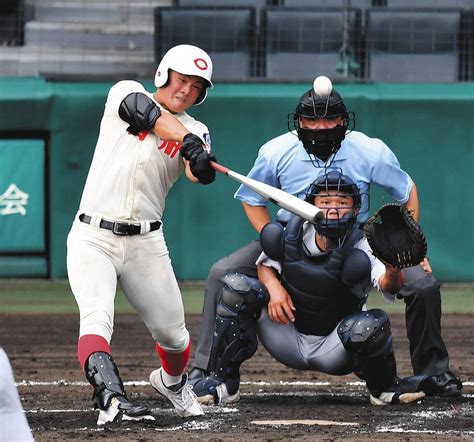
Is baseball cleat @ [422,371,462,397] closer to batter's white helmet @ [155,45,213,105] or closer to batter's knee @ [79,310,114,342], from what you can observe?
batter's knee @ [79,310,114,342]

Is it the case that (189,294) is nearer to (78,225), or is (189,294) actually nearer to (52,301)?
(52,301)

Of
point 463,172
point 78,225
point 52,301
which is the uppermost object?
point 78,225

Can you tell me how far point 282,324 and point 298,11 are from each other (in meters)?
7.03

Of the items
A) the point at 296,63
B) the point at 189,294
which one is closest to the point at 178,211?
the point at 189,294

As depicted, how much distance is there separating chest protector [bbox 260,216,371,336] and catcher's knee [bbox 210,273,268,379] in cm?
17

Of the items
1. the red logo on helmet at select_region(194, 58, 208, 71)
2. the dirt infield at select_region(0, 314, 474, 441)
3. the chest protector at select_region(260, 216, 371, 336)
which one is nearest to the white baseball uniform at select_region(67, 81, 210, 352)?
the red logo on helmet at select_region(194, 58, 208, 71)

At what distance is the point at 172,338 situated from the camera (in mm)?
5273

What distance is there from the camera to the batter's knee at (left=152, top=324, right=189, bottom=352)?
524 cm

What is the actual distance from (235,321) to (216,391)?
0.34m

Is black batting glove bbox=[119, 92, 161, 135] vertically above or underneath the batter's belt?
above

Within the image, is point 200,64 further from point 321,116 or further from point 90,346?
point 90,346

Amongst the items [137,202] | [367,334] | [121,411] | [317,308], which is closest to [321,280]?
[317,308]

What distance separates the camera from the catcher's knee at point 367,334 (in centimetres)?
550

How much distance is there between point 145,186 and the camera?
5.19 m
